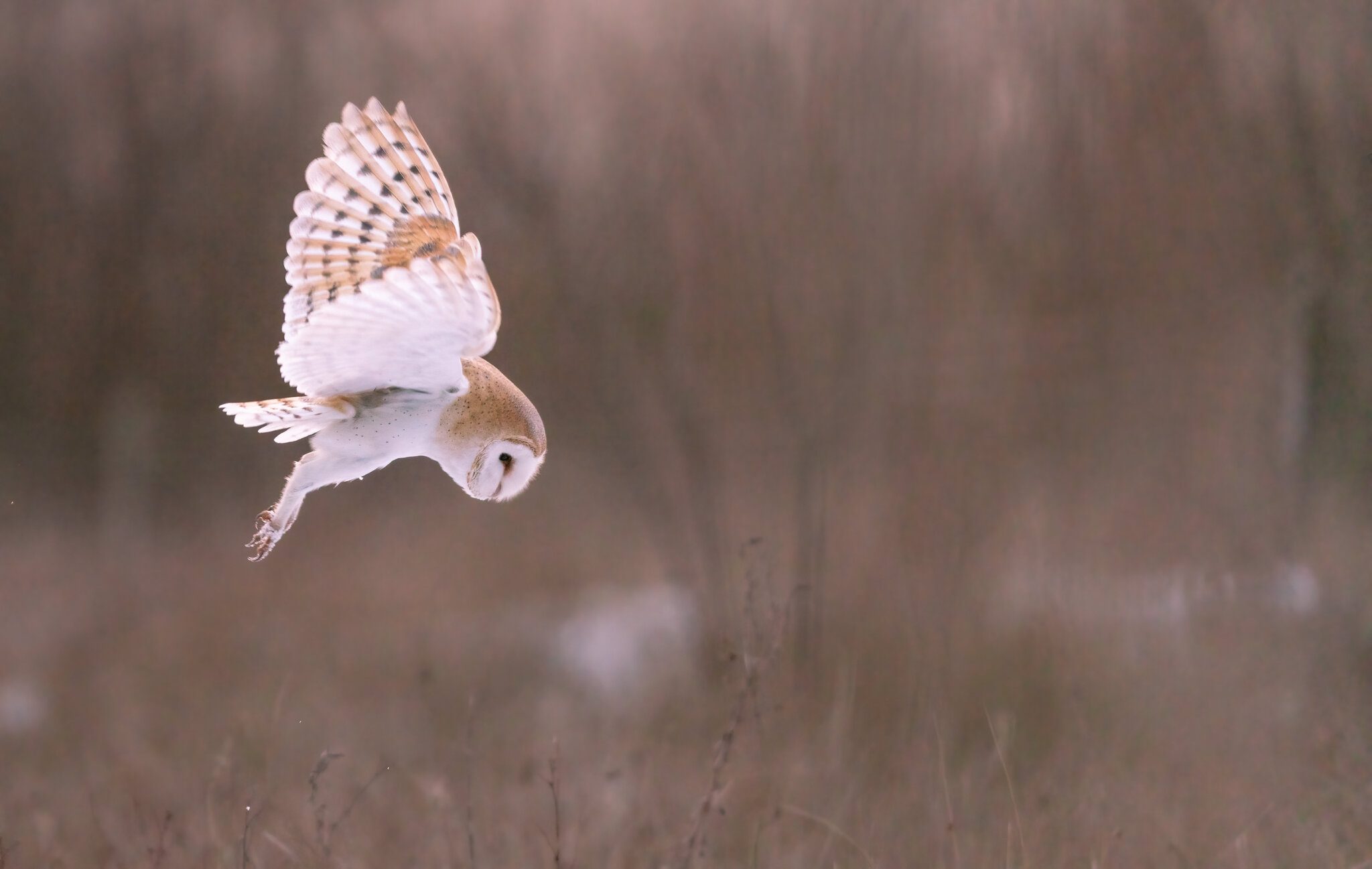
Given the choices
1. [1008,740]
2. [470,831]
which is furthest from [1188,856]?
[470,831]

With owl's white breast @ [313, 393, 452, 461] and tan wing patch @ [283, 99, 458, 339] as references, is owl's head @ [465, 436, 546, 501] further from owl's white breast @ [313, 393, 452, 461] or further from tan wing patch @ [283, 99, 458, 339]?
tan wing patch @ [283, 99, 458, 339]

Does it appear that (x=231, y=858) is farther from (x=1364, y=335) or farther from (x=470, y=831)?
(x=1364, y=335)

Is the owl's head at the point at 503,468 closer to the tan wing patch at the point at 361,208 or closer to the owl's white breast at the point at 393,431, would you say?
the owl's white breast at the point at 393,431

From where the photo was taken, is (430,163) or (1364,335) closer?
(430,163)

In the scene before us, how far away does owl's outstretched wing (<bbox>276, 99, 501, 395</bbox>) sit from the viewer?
573 mm

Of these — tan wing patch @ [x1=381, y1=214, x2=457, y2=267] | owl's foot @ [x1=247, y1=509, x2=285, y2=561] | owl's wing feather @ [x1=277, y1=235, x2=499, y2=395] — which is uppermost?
tan wing patch @ [x1=381, y1=214, x2=457, y2=267]

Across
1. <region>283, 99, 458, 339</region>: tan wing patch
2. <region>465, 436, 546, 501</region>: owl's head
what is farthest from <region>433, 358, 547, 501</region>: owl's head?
<region>283, 99, 458, 339</region>: tan wing patch

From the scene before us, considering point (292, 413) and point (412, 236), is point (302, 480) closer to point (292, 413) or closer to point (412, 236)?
point (292, 413)

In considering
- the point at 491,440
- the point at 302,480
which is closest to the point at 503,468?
the point at 491,440

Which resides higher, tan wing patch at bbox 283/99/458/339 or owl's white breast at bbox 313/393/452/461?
tan wing patch at bbox 283/99/458/339

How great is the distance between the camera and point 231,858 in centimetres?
112

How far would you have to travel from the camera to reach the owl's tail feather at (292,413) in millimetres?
601

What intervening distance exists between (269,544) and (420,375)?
143 mm

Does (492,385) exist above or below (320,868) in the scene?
above
